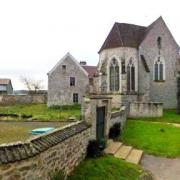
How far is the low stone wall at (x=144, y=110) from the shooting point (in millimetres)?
33938

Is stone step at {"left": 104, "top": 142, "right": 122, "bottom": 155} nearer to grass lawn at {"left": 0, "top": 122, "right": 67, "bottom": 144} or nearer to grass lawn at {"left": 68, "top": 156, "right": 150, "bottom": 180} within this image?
grass lawn at {"left": 68, "top": 156, "right": 150, "bottom": 180}

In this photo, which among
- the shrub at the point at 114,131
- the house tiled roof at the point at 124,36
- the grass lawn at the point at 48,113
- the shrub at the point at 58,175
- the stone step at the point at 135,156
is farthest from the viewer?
the house tiled roof at the point at 124,36

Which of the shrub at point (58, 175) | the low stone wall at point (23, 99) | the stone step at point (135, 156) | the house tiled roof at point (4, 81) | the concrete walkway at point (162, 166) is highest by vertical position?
the house tiled roof at point (4, 81)

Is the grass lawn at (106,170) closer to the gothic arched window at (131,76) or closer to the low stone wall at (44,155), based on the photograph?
the low stone wall at (44,155)

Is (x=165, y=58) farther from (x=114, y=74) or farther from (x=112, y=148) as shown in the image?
(x=112, y=148)

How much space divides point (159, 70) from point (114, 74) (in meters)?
6.16

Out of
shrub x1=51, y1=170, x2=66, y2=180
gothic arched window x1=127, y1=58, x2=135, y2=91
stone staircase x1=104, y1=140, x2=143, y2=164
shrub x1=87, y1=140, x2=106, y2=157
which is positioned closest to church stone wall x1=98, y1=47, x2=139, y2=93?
gothic arched window x1=127, y1=58, x2=135, y2=91

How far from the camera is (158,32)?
40656mm

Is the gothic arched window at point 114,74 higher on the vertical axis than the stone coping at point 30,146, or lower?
higher

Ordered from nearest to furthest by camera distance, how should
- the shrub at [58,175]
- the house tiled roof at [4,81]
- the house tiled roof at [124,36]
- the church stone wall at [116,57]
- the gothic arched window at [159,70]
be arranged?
1. the shrub at [58,175]
2. the church stone wall at [116,57]
3. the house tiled roof at [124,36]
4. the gothic arched window at [159,70]
5. the house tiled roof at [4,81]

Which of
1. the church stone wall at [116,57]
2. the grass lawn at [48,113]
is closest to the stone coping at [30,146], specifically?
the grass lawn at [48,113]

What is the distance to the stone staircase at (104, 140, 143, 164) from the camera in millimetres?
16795

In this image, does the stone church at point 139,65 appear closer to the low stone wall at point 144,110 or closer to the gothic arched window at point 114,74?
the gothic arched window at point 114,74

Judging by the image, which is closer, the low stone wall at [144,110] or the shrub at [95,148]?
the shrub at [95,148]
